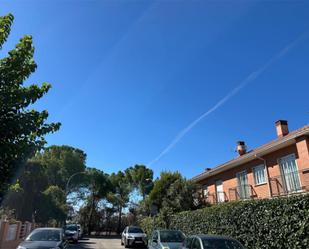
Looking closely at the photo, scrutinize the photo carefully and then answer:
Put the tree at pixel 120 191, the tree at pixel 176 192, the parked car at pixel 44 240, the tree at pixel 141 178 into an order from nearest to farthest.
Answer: the parked car at pixel 44 240 → the tree at pixel 176 192 → the tree at pixel 141 178 → the tree at pixel 120 191

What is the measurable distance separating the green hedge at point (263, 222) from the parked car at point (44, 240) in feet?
24.9

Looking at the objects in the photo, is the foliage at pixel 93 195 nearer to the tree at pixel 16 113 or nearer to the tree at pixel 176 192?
the tree at pixel 176 192

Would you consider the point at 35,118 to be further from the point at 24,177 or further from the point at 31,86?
the point at 24,177

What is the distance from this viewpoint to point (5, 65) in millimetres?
8016

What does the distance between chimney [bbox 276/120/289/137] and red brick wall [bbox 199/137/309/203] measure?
2.66 m

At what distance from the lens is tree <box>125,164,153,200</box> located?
57.3 m

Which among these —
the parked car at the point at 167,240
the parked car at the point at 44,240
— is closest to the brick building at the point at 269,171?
the parked car at the point at 167,240

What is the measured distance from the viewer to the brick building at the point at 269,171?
17.8m

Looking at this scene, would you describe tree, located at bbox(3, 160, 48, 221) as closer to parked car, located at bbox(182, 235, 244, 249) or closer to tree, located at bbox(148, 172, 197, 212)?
tree, located at bbox(148, 172, 197, 212)

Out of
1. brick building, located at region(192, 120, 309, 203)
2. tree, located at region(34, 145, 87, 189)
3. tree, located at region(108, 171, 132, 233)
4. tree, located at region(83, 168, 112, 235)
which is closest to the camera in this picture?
brick building, located at region(192, 120, 309, 203)

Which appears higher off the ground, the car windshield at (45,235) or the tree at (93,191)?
the tree at (93,191)

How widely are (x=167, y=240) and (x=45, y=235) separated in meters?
5.80

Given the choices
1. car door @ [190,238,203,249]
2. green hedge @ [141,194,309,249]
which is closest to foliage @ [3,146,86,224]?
green hedge @ [141,194,309,249]

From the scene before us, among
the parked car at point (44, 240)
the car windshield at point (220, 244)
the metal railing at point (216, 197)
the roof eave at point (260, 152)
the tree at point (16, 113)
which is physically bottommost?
the car windshield at point (220, 244)
